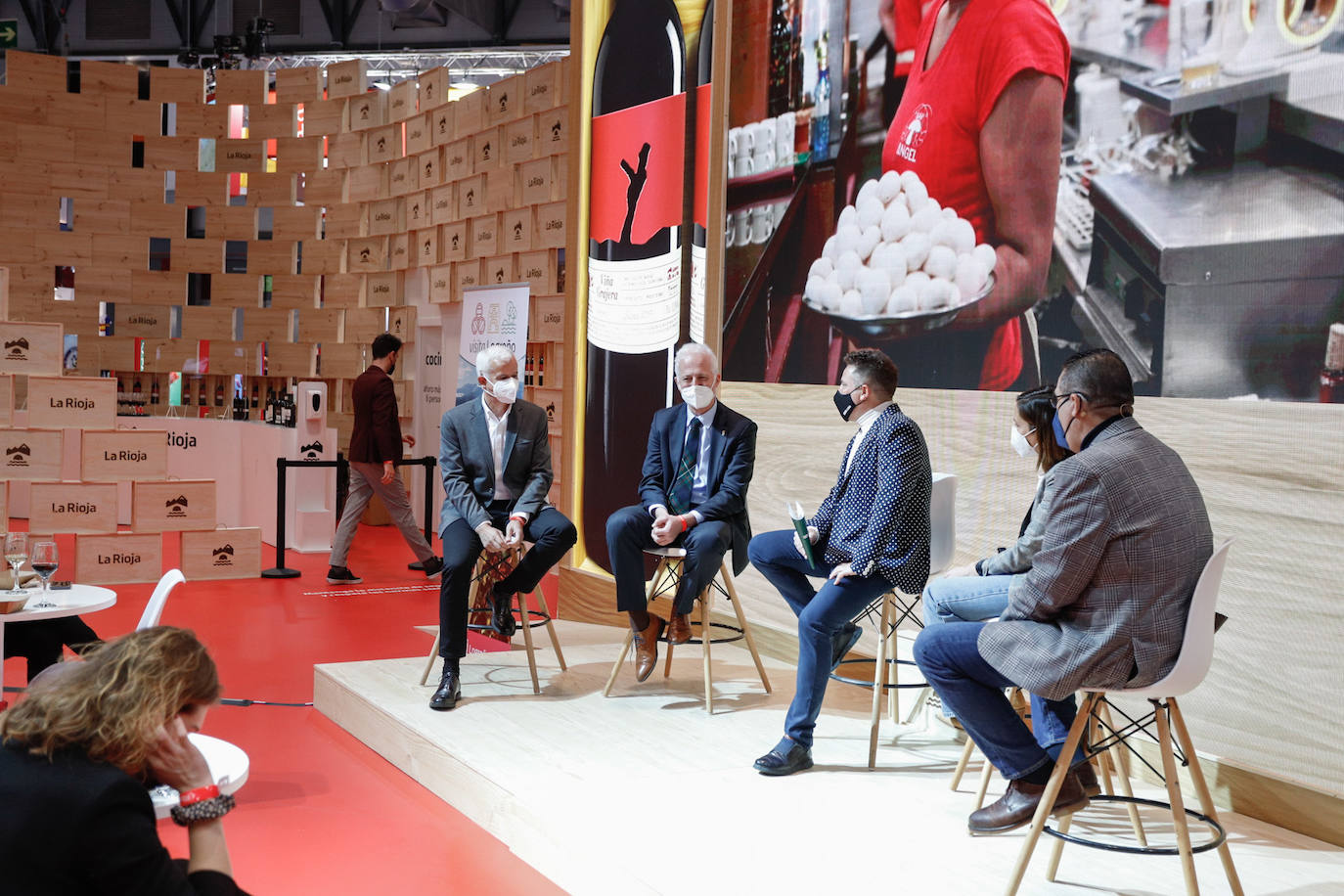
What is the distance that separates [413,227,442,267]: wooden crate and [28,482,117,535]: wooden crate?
3.40 m

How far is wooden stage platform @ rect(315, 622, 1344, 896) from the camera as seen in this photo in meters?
2.88

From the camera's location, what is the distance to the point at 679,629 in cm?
453

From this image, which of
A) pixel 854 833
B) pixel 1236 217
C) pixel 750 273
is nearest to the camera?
pixel 854 833

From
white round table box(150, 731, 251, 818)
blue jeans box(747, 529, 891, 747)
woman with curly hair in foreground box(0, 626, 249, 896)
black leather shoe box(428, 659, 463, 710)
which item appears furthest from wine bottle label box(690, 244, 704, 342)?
woman with curly hair in foreground box(0, 626, 249, 896)

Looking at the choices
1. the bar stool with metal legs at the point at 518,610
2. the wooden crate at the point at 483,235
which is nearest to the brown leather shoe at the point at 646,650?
the bar stool with metal legs at the point at 518,610

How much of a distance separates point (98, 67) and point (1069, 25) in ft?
33.1

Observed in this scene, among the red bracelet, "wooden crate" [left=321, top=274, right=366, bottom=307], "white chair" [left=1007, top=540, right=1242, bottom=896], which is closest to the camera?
the red bracelet

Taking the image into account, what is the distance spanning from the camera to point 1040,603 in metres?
2.61

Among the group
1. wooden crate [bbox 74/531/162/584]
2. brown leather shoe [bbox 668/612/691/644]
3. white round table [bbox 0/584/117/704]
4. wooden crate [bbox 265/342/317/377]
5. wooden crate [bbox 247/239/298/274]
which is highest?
wooden crate [bbox 247/239/298/274]

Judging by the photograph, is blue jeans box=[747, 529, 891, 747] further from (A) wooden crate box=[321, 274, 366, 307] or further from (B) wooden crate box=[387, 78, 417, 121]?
(A) wooden crate box=[321, 274, 366, 307]

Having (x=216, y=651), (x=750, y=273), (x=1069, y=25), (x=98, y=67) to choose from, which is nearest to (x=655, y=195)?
(x=750, y=273)

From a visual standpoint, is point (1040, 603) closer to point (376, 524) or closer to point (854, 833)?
point (854, 833)

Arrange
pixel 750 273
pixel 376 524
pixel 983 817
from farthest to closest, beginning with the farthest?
1. pixel 376 524
2. pixel 750 273
3. pixel 983 817

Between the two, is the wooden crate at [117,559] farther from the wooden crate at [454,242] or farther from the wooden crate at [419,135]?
the wooden crate at [419,135]
